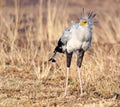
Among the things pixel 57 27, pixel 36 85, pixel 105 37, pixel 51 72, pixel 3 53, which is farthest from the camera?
pixel 105 37

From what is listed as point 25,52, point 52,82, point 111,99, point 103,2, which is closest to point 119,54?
point 25,52

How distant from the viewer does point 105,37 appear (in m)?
15.8

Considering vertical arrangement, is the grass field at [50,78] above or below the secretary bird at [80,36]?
below

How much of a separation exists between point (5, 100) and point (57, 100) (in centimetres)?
74

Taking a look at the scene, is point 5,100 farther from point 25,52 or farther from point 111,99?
point 25,52

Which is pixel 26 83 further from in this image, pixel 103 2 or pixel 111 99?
pixel 103 2

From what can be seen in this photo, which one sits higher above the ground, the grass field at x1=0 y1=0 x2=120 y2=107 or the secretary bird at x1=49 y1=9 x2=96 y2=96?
the secretary bird at x1=49 y1=9 x2=96 y2=96

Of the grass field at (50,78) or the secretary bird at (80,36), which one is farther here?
the secretary bird at (80,36)

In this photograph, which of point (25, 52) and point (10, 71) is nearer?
point (10, 71)

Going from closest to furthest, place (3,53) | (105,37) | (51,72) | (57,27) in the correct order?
(51,72) < (3,53) < (57,27) < (105,37)

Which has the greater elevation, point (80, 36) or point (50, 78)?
point (80, 36)

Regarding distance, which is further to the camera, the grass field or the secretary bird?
the secretary bird

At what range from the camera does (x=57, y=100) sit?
7.96 meters

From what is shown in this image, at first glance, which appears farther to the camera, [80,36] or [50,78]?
[50,78]
